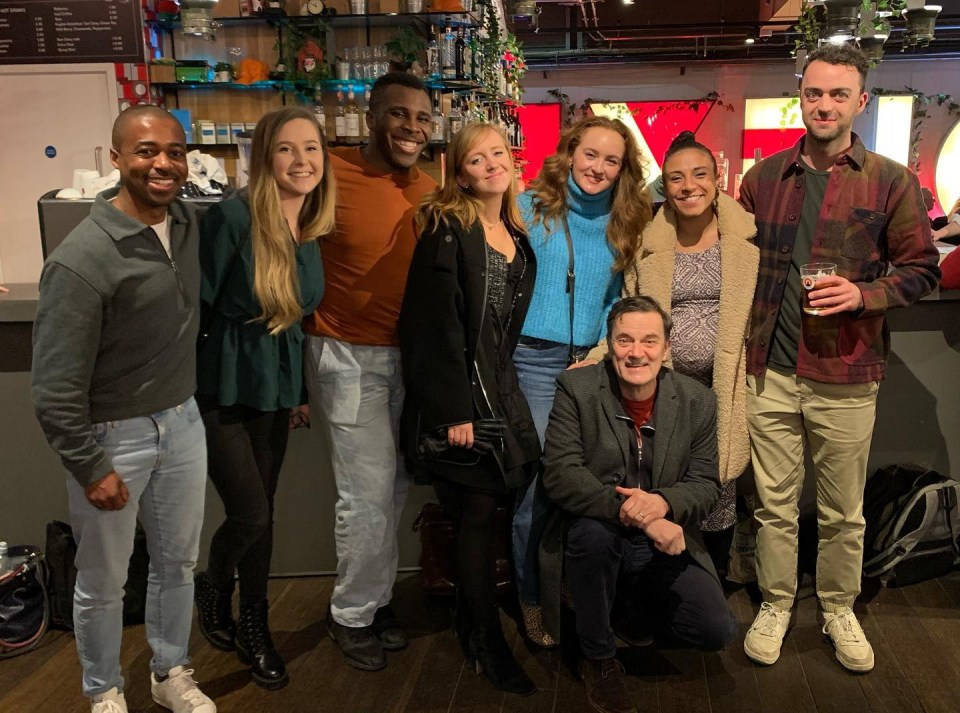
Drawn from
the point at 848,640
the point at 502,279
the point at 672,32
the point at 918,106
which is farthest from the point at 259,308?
the point at 918,106

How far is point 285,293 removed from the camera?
2342 millimetres

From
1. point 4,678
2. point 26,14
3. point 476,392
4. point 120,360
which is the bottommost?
point 4,678

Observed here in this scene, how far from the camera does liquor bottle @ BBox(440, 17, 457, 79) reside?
19.2 ft

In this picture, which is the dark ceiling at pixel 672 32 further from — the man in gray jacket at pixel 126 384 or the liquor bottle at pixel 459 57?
the man in gray jacket at pixel 126 384

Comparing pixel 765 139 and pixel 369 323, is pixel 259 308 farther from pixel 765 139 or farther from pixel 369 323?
pixel 765 139

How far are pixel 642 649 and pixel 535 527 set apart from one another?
556 mm

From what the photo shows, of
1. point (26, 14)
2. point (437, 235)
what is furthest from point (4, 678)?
point (26, 14)

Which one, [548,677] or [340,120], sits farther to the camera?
[340,120]

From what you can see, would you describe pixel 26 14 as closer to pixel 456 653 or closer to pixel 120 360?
pixel 120 360

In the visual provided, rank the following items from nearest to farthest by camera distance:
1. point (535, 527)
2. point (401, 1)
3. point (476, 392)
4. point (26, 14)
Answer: point (476, 392), point (535, 527), point (26, 14), point (401, 1)

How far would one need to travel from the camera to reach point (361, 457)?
2637 mm

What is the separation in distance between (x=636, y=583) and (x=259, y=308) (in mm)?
1379

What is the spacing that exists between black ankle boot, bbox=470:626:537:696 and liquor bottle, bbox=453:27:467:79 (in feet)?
13.9

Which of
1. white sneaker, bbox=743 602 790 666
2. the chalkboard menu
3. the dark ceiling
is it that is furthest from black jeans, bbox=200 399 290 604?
the dark ceiling
